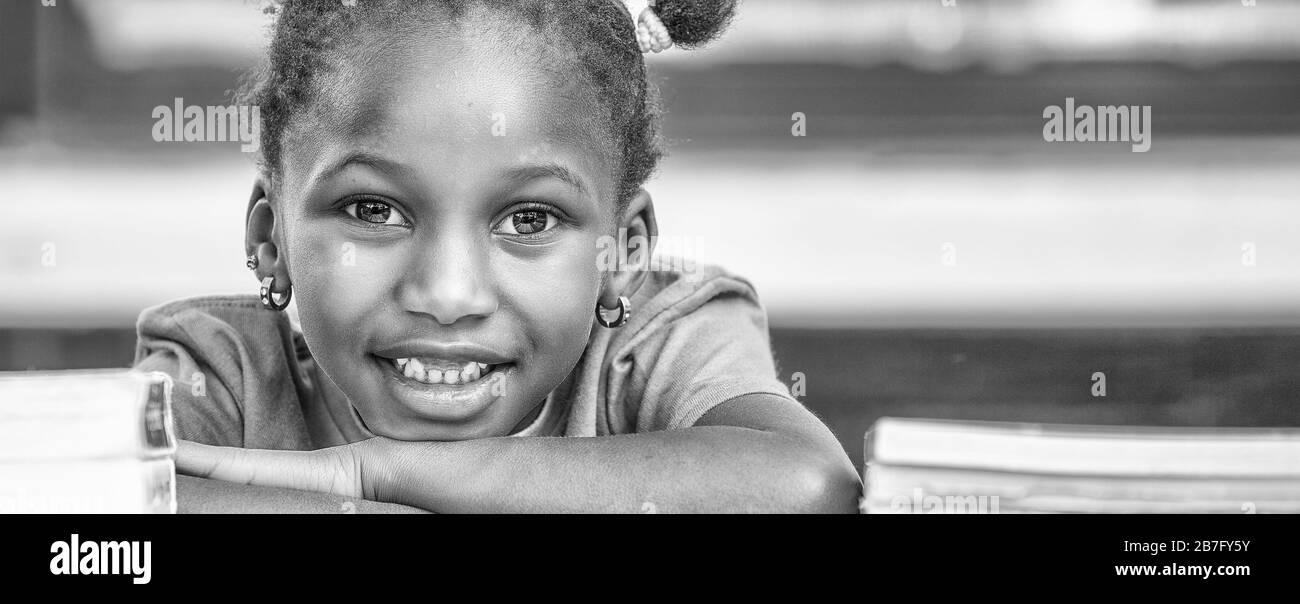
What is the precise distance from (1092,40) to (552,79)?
41 cm

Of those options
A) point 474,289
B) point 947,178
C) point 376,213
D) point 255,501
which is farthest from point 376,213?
point 947,178

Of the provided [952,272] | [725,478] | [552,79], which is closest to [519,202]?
[552,79]

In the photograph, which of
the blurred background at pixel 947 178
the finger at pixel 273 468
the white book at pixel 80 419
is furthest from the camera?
the blurred background at pixel 947 178

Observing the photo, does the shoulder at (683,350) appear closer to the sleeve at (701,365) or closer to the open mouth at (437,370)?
the sleeve at (701,365)

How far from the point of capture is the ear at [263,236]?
981 millimetres

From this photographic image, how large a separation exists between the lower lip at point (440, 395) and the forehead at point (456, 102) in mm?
159

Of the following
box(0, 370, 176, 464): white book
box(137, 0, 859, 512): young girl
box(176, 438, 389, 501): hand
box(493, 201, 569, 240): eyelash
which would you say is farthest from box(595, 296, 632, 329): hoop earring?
box(0, 370, 176, 464): white book

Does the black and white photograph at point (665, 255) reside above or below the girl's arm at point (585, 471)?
above

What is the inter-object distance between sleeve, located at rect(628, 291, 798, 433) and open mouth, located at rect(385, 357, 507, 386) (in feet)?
0.55

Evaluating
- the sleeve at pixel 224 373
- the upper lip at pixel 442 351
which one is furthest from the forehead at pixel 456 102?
the sleeve at pixel 224 373

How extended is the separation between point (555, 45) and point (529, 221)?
0.41 feet

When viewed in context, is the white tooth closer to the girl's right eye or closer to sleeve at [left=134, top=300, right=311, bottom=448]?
the girl's right eye
